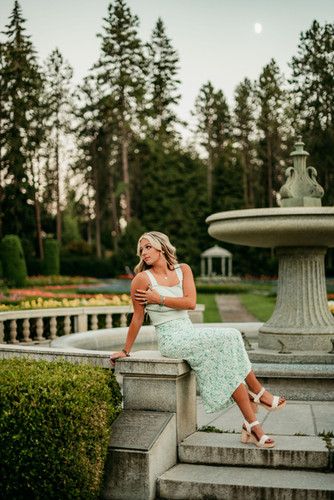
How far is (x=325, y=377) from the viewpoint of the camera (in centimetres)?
732

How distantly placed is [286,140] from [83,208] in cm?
2684

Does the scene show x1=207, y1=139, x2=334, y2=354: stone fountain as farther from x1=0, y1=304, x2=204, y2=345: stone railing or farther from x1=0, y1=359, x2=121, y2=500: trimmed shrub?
x1=0, y1=359, x2=121, y2=500: trimmed shrub

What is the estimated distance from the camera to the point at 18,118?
5281 cm

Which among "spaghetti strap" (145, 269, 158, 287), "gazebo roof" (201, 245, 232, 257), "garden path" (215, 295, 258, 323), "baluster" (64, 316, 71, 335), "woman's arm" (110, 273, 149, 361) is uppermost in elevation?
"spaghetti strap" (145, 269, 158, 287)

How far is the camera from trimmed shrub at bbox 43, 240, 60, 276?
43.6 metres

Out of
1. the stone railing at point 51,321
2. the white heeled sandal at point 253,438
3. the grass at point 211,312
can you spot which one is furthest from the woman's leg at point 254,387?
the grass at point 211,312

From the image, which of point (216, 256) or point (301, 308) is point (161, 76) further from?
point (301, 308)

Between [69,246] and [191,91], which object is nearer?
[69,246]

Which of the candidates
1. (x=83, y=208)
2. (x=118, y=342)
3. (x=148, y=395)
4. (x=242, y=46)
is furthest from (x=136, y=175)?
(x=148, y=395)

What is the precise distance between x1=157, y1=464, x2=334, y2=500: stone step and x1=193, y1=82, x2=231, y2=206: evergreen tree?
193 feet

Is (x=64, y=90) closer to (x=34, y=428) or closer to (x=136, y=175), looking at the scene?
(x=136, y=175)

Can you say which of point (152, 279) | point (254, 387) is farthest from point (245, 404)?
point (152, 279)

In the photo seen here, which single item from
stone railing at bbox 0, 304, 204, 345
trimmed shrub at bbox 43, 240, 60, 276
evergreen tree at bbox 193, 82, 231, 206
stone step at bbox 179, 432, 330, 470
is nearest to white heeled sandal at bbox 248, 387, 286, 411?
stone step at bbox 179, 432, 330, 470

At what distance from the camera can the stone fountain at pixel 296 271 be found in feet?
29.2
